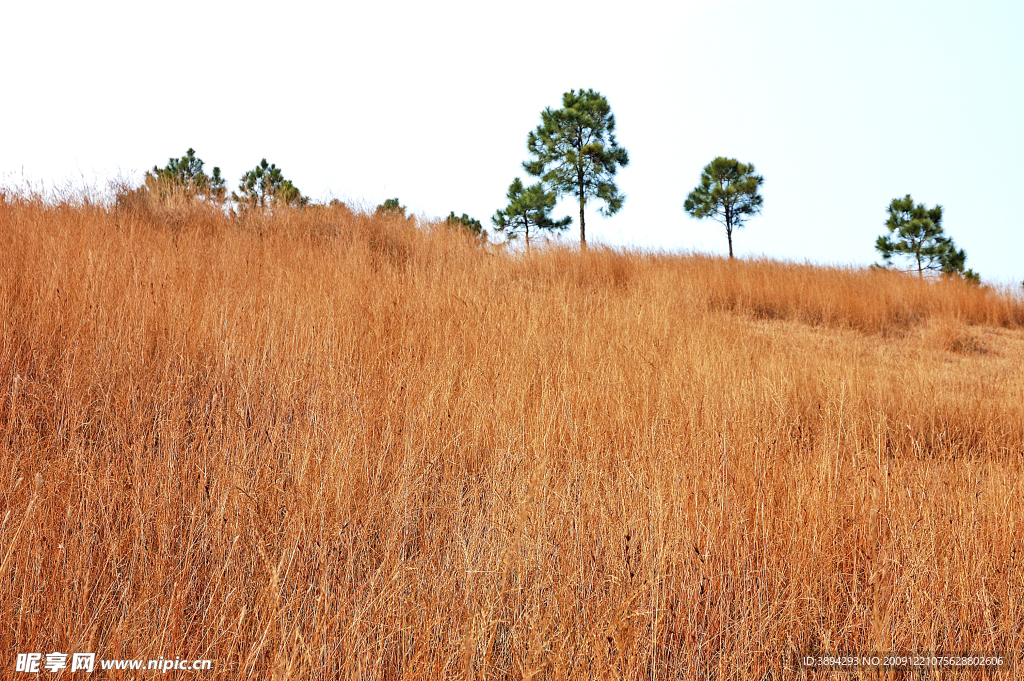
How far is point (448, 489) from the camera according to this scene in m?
3.04

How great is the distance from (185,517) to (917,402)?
5.69 m

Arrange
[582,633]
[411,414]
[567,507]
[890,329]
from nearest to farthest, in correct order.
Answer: [582,633]
[567,507]
[411,414]
[890,329]

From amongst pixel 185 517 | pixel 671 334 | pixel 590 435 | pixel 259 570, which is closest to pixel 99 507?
pixel 185 517

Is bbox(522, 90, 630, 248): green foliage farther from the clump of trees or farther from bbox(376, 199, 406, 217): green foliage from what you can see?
bbox(376, 199, 406, 217): green foliage

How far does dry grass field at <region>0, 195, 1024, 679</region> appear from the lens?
2.07m

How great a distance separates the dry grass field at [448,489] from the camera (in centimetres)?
207

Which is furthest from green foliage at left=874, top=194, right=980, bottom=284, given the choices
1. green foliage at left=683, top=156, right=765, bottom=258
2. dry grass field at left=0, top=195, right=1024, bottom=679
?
dry grass field at left=0, top=195, right=1024, bottom=679

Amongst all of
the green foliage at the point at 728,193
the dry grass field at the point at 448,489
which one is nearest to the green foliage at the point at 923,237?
the green foliage at the point at 728,193

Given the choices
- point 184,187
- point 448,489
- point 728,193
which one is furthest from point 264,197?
point 728,193

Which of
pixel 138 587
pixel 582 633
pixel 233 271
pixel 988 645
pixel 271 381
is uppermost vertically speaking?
pixel 233 271

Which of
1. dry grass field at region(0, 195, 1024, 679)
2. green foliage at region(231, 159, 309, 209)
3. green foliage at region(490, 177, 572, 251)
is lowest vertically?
dry grass field at region(0, 195, 1024, 679)

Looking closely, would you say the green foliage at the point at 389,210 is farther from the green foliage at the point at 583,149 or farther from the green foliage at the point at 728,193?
the green foliage at the point at 728,193

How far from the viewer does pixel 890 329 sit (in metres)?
9.78

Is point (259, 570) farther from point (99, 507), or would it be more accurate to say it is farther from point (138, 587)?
point (99, 507)
